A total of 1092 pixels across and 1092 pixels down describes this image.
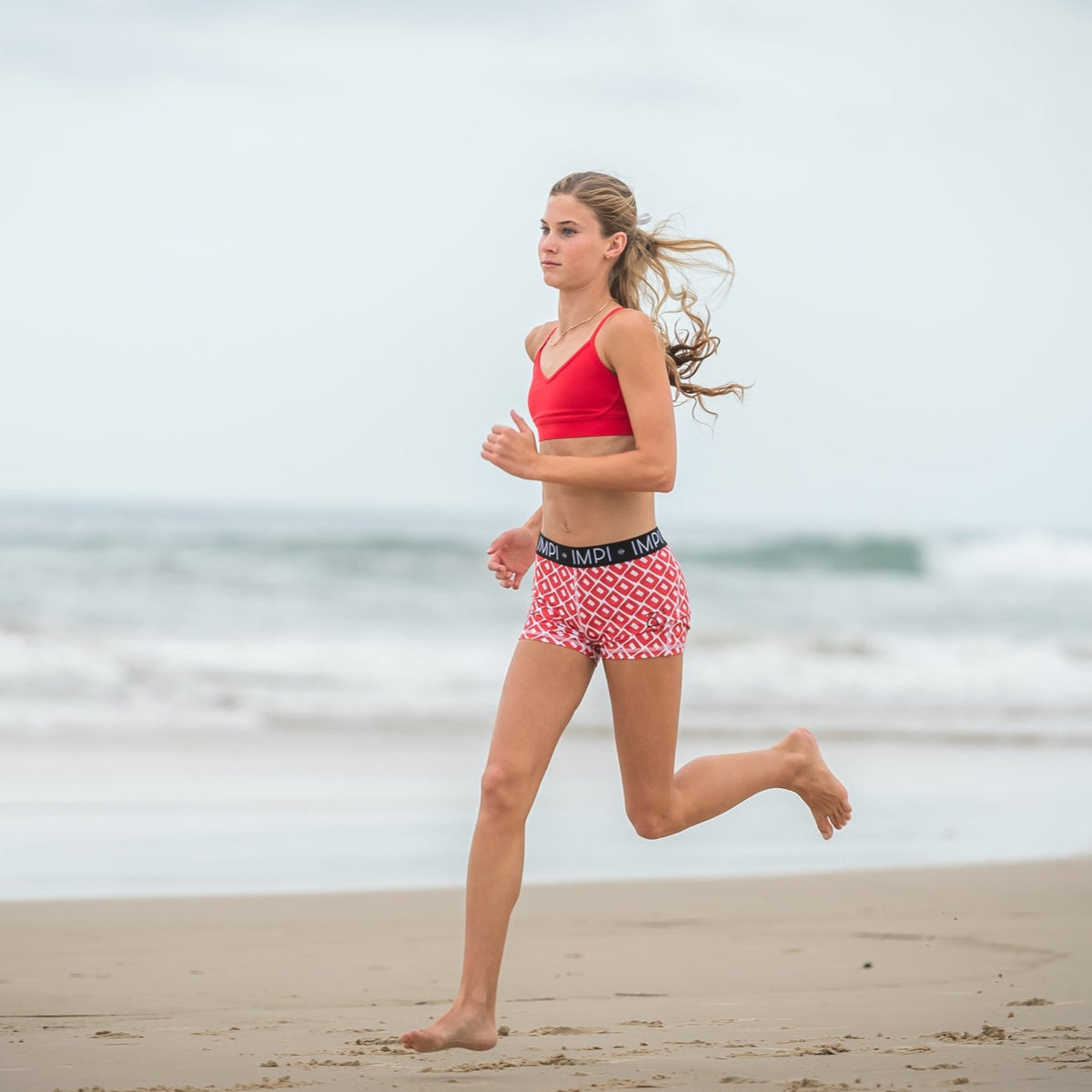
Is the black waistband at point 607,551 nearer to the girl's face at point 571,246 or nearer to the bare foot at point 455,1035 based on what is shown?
the girl's face at point 571,246

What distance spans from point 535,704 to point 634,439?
713mm

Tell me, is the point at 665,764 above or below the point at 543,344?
below

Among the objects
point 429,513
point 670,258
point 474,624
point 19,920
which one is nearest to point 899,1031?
point 670,258

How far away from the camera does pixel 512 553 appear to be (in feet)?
13.8

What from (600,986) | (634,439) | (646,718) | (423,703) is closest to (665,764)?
(646,718)

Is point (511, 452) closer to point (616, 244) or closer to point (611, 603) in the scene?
point (611, 603)

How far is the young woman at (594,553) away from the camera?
3662 millimetres

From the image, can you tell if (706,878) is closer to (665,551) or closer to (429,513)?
(665,551)

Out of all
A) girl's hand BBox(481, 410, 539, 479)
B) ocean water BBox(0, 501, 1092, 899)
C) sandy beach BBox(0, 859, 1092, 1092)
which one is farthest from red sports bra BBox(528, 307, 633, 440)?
ocean water BBox(0, 501, 1092, 899)

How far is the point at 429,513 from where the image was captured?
148 feet

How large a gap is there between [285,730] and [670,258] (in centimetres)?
800

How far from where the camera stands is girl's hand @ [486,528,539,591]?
4.20 meters

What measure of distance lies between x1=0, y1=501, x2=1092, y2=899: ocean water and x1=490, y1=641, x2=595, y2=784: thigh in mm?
2927

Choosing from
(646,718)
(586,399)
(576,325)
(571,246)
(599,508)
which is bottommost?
(646,718)
